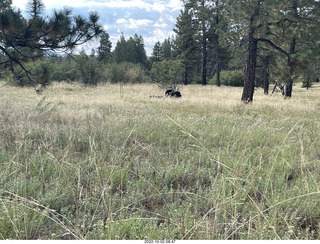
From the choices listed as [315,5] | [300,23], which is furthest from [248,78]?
[315,5]

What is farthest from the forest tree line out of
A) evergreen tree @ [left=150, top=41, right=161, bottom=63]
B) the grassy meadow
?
evergreen tree @ [left=150, top=41, right=161, bottom=63]

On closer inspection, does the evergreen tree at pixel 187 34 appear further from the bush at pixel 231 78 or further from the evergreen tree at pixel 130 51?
the evergreen tree at pixel 130 51

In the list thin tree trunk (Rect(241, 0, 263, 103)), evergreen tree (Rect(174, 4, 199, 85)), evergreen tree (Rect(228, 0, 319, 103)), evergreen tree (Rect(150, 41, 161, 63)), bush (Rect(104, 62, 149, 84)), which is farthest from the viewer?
evergreen tree (Rect(150, 41, 161, 63))

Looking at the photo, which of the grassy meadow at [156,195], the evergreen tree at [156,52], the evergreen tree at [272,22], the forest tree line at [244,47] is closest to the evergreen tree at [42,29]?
the forest tree line at [244,47]

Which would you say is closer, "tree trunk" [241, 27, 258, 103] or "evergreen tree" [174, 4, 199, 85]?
"tree trunk" [241, 27, 258, 103]

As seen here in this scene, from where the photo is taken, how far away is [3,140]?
375 cm

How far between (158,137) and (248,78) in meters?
8.57

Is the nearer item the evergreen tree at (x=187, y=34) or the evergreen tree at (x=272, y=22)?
the evergreen tree at (x=272, y=22)

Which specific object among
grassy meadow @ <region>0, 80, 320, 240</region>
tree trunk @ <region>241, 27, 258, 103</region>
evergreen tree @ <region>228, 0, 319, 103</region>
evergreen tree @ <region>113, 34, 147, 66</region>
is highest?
evergreen tree @ <region>113, 34, 147, 66</region>

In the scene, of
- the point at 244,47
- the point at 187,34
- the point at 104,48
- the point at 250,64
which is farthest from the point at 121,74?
the point at 104,48

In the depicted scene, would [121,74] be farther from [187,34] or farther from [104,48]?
[104,48]

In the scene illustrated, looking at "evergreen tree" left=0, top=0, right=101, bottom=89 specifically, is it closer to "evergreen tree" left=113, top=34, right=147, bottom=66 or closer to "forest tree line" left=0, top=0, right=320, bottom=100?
"forest tree line" left=0, top=0, right=320, bottom=100

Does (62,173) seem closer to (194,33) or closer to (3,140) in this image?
(3,140)

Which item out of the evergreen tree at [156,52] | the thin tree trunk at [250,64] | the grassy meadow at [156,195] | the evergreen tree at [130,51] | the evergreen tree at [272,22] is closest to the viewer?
the grassy meadow at [156,195]
